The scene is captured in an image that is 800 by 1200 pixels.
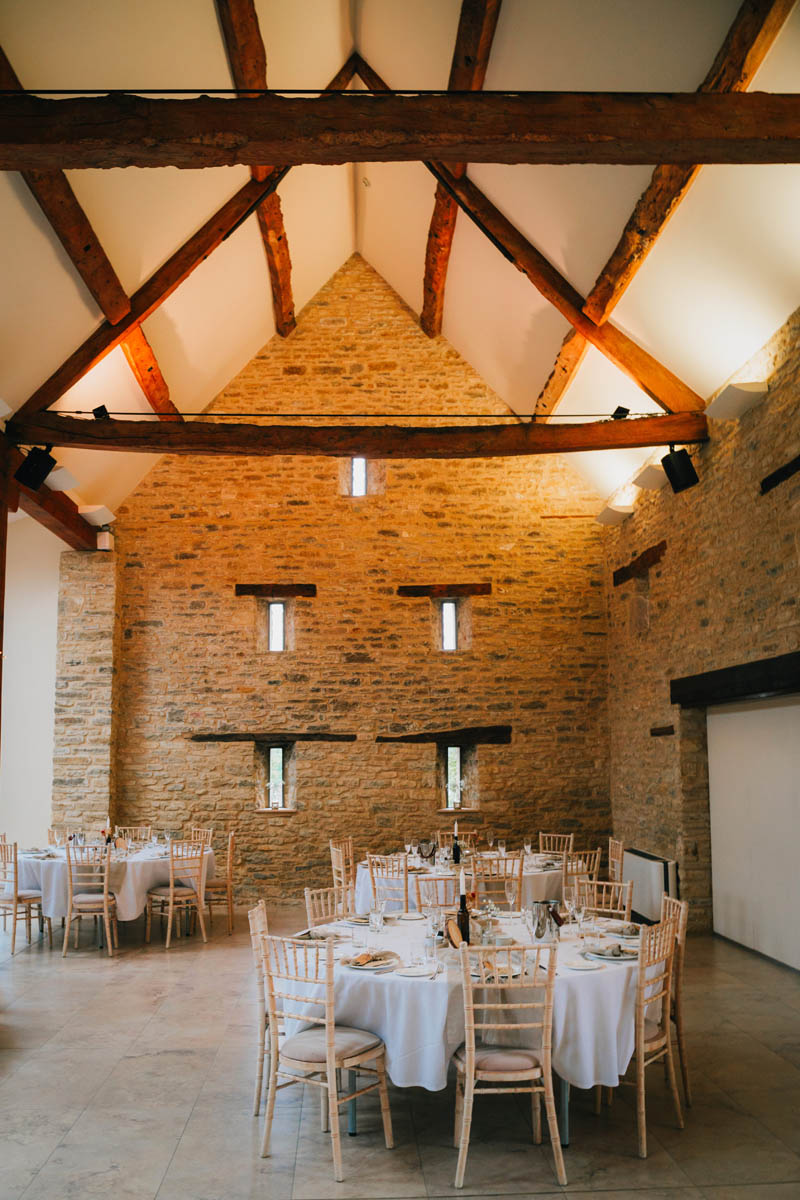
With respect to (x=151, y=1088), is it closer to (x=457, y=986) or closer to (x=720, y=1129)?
(x=457, y=986)

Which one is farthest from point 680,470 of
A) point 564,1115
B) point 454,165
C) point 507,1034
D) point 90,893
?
point 90,893

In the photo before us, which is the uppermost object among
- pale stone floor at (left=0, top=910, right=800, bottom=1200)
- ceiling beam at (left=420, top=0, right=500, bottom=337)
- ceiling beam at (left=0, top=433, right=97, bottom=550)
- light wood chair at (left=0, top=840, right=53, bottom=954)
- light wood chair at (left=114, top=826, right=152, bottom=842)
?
ceiling beam at (left=420, top=0, right=500, bottom=337)

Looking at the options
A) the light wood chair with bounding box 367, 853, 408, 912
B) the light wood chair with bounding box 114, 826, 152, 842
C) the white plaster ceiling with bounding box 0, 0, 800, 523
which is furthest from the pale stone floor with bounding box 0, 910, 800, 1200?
the white plaster ceiling with bounding box 0, 0, 800, 523

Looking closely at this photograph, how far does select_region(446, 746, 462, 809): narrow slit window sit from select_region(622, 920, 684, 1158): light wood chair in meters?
6.55

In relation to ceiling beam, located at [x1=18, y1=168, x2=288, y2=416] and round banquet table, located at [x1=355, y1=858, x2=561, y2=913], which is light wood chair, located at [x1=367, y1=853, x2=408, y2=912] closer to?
round banquet table, located at [x1=355, y1=858, x2=561, y2=913]

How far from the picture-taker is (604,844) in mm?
11023

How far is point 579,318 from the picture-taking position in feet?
27.1

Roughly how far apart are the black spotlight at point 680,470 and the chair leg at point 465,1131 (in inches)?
220

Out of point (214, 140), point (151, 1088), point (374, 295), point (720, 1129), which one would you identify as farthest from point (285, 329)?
point (720, 1129)

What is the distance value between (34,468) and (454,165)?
455 centimetres

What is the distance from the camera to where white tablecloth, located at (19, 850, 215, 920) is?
8.24m

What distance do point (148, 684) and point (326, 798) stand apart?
2.50 m

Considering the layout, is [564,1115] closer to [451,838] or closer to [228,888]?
[228,888]

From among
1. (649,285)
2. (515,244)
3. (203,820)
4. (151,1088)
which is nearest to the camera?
(151,1088)
